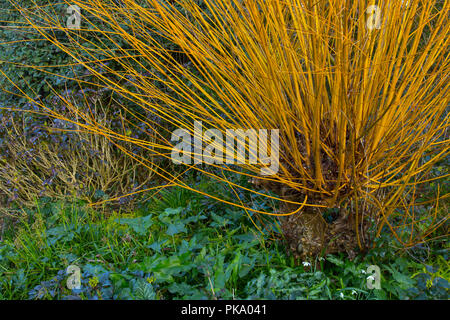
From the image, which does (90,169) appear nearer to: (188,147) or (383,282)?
(188,147)

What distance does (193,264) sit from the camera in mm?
2100

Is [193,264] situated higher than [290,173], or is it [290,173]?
[290,173]

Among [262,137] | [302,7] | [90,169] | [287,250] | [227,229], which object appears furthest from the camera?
[90,169]

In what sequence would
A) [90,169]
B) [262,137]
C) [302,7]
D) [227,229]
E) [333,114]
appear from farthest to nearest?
[90,169], [227,229], [262,137], [333,114], [302,7]

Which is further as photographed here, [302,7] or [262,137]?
[262,137]

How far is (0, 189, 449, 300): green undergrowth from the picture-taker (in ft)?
6.43

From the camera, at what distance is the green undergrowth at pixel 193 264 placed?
6.43 ft

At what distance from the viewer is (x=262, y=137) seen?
2109 mm

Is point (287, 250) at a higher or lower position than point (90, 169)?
lower

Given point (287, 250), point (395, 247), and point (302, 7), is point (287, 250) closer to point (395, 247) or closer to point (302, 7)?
point (395, 247)
